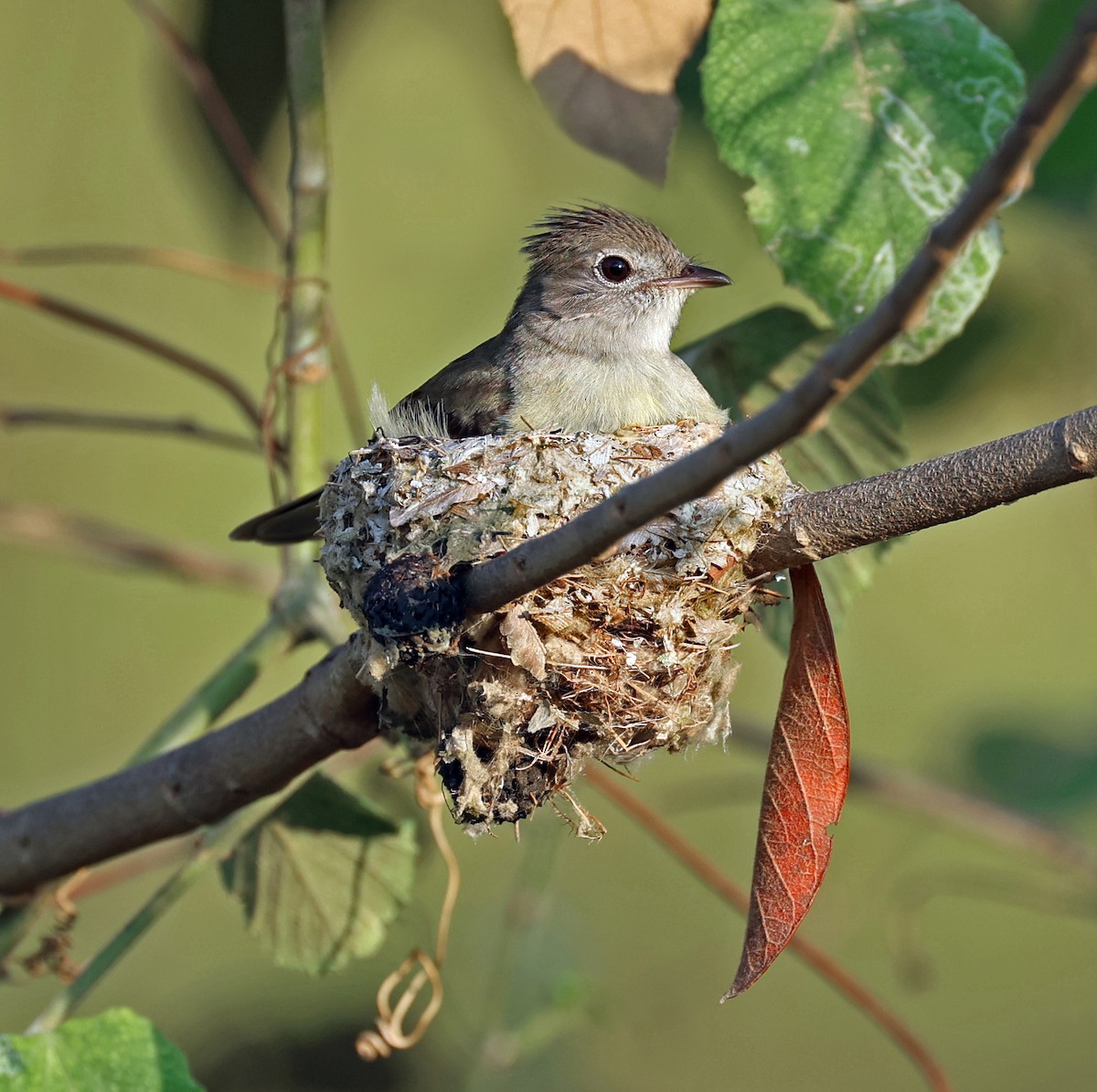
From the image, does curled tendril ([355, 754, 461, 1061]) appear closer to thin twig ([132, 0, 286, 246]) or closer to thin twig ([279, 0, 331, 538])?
thin twig ([279, 0, 331, 538])

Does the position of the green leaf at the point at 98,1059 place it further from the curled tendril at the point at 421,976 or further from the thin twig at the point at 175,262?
the thin twig at the point at 175,262

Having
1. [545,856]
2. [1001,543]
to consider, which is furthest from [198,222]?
[1001,543]

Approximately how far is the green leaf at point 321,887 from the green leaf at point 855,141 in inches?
63.2

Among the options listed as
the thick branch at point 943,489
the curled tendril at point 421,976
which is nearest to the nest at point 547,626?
the thick branch at point 943,489

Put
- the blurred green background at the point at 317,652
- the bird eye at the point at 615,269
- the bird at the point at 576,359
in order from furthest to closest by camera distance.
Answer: the blurred green background at the point at 317,652, the bird eye at the point at 615,269, the bird at the point at 576,359

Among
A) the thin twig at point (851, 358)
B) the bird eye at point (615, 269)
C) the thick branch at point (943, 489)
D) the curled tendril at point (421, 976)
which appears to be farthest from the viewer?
the bird eye at point (615, 269)

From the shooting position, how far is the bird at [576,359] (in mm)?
3107

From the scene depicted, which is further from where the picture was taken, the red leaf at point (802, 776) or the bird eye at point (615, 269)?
the bird eye at point (615, 269)

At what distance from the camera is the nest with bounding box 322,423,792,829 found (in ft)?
7.20

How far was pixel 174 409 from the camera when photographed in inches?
236

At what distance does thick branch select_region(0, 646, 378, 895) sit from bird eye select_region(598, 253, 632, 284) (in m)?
1.70

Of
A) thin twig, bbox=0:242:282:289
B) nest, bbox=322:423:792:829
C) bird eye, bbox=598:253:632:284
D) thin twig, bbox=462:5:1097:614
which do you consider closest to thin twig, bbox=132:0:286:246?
thin twig, bbox=0:242:282:289

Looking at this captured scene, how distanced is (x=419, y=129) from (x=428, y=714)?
463cm

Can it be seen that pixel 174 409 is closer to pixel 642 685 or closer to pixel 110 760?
pixel 110 760
